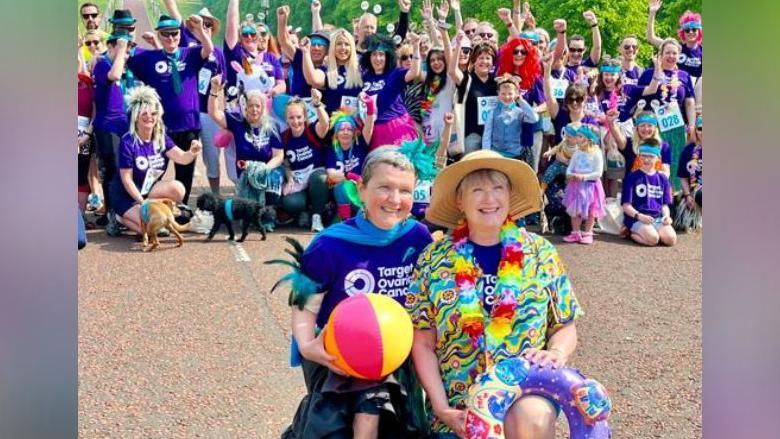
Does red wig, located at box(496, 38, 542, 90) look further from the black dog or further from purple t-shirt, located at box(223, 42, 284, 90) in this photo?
the black dog

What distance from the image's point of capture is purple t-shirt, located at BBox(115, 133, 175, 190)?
8.84 metres

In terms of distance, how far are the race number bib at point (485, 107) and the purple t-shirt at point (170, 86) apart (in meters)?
2.72

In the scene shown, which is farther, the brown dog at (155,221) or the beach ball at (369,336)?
the brown dog at (155,221)

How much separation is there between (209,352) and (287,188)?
403 centimetres

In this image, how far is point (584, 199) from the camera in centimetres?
920

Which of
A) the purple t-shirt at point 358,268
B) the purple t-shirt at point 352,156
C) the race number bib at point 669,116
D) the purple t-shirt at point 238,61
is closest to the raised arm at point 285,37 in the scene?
the purple t-shirt at point 238,61

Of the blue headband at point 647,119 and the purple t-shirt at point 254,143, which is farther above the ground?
the blue headband at point 647,119

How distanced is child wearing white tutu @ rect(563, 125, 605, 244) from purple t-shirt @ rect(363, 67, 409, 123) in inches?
67.1

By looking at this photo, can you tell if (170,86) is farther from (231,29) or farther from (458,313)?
(458,313)

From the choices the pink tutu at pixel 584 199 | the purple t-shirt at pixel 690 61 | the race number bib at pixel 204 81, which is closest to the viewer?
the pink tutu at pixel 584 199

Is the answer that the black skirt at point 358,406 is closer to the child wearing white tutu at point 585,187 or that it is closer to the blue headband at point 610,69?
the child wearing white tutu at point 585,187

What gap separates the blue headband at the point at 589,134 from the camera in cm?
939
